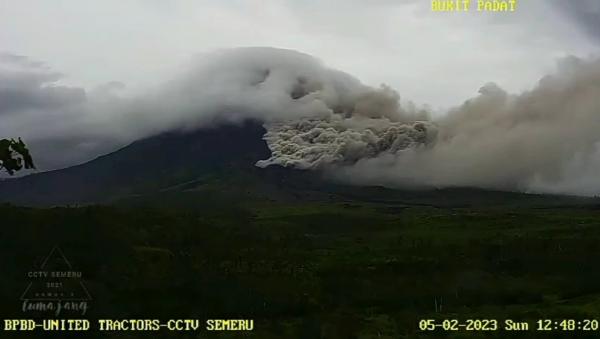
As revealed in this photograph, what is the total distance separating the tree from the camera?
307 ft

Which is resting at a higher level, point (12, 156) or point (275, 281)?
point (12, 156)

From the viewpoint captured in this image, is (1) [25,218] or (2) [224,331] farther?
(1) [25,218]

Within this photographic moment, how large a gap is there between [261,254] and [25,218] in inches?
2987

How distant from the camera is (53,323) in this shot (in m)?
84.1

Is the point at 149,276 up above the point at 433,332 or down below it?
above

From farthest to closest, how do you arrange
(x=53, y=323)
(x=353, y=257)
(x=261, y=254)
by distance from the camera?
(x=353, y=257), (x=261, y=254), (x=53, y=323)

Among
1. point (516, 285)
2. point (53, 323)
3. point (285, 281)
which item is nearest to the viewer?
point (53, 323)

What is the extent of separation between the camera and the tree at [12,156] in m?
93.7

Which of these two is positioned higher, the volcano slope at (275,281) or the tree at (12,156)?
the tree at (12,156)

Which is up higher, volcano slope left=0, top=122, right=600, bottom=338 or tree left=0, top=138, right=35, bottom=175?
tree left=0, top=138, right=35, bottom=175

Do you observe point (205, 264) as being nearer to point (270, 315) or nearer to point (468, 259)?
point (270, 315)

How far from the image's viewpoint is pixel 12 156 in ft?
318

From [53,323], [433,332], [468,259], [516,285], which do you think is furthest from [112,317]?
[468,259]

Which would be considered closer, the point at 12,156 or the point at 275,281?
the point at 12,156
